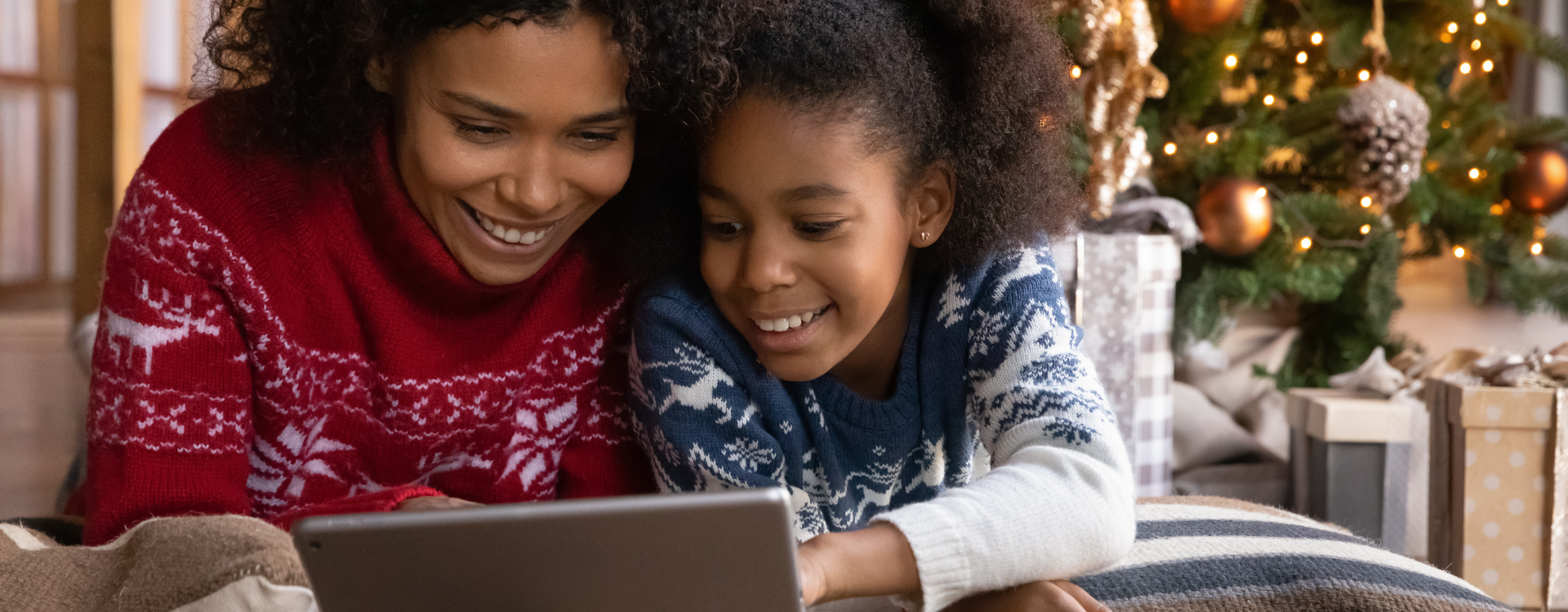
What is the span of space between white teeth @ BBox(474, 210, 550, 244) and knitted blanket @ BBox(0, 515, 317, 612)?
0.33m

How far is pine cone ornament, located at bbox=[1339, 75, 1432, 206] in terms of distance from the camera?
2043mm

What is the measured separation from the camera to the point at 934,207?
3.68 ft

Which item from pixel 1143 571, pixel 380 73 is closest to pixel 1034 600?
pixel 1143 571

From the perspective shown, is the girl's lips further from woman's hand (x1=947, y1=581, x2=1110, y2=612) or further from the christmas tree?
the christmas tree

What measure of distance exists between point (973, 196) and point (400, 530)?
2.21 feet

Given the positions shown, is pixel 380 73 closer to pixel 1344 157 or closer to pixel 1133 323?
pixel 1133 323

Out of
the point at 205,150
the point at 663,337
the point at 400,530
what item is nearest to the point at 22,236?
the point at 205,150

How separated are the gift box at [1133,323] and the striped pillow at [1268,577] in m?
0.73

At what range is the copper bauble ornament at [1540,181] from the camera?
2205 mm

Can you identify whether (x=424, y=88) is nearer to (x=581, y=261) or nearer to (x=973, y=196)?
(x=581, y=261)

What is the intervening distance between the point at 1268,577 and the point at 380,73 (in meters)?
0.90

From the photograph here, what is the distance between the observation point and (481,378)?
3.74 ft

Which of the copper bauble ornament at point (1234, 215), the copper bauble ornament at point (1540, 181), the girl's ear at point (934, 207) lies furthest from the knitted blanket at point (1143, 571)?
the copper bauble ornament at point (1540, 181)

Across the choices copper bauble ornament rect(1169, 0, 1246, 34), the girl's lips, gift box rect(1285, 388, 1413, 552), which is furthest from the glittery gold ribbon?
the girl's lips
